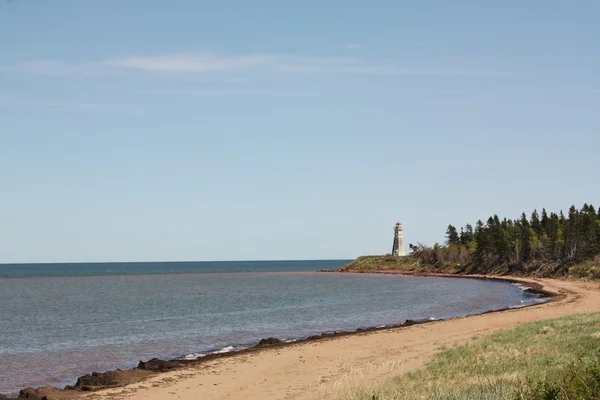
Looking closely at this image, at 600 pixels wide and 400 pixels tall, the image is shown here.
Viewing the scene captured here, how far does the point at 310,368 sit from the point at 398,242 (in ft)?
502

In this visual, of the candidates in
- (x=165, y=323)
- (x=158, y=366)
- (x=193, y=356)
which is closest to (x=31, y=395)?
(x=158, y=366)

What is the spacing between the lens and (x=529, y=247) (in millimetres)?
118750

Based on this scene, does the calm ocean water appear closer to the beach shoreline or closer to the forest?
the beach shoreline

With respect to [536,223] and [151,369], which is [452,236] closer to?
[536,223]

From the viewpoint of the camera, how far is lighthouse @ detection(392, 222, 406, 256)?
6840 inches

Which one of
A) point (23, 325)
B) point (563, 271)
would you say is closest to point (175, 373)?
point (23, 325)

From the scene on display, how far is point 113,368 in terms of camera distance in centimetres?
3039

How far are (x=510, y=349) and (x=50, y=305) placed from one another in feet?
201

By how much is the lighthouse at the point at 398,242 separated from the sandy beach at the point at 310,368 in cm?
13249

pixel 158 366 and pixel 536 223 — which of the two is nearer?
pixel 158 366

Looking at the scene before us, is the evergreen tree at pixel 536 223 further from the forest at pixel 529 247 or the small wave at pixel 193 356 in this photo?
the small wave at pixel 193 356

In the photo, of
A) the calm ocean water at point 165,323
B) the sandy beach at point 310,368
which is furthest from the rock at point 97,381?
the calm ocean water at point 165,323

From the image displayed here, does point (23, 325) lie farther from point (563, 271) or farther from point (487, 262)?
point (487, 262)

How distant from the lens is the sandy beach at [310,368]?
904 inches
